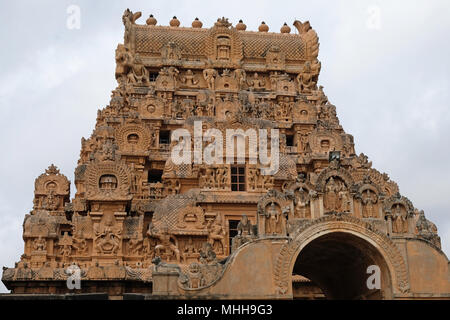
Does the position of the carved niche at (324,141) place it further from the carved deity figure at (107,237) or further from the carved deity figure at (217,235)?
the carved deity figure at (107,237)

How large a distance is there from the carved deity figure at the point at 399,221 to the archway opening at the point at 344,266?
1224 millimetres

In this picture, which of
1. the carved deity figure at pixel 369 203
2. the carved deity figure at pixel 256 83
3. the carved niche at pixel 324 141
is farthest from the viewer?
the carved deity figure at pixel 256 83

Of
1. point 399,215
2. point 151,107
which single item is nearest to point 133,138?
point 151,107

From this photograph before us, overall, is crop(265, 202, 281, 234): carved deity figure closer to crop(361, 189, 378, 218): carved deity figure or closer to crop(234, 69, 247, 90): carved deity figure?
crop(361, 189, 378, 218): carved deity figure

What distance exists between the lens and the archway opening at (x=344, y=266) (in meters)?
21.8

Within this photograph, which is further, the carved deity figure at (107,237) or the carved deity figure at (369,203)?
the carved deity figure at (107,237)

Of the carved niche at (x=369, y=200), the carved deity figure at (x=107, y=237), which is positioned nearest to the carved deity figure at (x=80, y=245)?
the carved deity figure at (x=107, y=237)

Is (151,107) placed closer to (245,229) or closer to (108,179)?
(108,179)

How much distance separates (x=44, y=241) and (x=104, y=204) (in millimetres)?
3591

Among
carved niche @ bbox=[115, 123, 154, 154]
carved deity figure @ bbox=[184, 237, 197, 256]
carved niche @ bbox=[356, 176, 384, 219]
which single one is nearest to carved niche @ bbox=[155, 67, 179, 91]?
carved niche @ bbox=[115, 123, 154, 154]

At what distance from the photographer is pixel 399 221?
72.5 ft

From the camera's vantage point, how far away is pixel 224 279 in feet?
67.3
